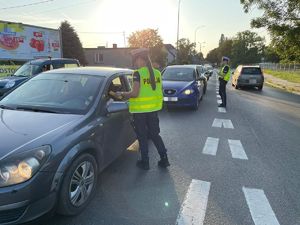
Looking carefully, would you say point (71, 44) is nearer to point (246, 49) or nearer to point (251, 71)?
point (251, 71)

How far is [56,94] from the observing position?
438 cm

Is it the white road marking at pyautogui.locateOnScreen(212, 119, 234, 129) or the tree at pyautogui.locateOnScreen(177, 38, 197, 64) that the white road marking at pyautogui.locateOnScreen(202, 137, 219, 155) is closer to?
the white road marking at pyautogui.locateOnScreen(212, 119, 234, 129)

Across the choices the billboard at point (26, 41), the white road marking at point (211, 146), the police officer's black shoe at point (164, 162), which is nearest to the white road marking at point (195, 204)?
the police officer's black shoe at point (164, 162)

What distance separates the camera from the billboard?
1941 centimetres

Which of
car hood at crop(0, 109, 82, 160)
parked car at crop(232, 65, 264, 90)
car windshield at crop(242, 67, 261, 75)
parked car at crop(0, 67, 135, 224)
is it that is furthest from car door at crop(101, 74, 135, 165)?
car windshield at crop(242, 67, 261, 75)

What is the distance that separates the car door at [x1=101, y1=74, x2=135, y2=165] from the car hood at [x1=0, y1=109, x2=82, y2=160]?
561 mm

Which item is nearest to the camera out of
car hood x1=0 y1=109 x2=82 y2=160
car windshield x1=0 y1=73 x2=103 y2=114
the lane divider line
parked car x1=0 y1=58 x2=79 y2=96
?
car hood x1=0 y1=109 x2=82 y2=160

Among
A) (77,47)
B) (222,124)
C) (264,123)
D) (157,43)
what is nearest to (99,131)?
(222,124)

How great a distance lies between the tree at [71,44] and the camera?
4753 cm

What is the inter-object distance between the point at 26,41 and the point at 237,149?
18.6 m

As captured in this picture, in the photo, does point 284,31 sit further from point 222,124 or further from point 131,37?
point 131,37

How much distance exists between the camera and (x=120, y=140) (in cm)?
469

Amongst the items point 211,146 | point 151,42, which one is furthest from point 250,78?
point 151,42

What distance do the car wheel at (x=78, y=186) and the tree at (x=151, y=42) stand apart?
188ft
